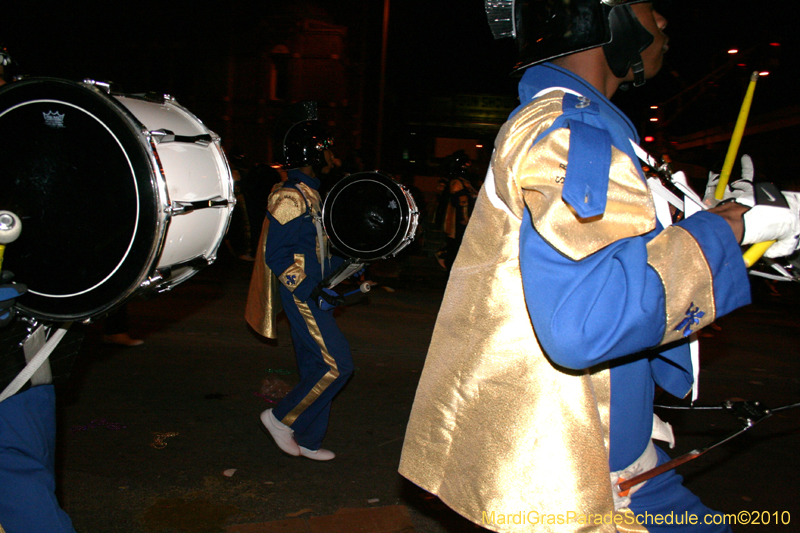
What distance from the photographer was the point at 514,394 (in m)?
1.10

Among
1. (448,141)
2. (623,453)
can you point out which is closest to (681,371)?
(623,453)

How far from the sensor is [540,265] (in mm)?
979

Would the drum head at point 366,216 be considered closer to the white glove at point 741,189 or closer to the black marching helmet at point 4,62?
the black marching helmet at point 4,62

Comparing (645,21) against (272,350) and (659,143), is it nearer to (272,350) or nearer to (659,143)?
(272,350)

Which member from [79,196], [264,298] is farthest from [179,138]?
[264,298]

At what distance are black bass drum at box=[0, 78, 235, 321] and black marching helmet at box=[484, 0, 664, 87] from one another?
1.11 m

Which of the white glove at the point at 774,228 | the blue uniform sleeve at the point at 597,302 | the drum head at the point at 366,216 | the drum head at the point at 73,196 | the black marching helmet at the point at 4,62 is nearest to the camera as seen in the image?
the blue uniform sleeve at the point at 597,302

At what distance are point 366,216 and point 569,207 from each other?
2.86m

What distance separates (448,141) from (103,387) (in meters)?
25.2

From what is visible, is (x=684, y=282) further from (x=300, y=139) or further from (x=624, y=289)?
(x=300, y=139)

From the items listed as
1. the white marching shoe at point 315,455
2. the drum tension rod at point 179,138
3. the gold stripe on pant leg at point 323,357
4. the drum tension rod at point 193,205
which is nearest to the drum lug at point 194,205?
the drum tension rod at point 193,205

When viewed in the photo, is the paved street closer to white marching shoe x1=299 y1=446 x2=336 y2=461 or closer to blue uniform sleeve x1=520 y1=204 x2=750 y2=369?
white marching shoe x1=299 y1=446 x2=336 y2=461

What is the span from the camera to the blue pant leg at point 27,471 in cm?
166

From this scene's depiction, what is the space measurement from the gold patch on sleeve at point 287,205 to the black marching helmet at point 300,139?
0.98 ft
